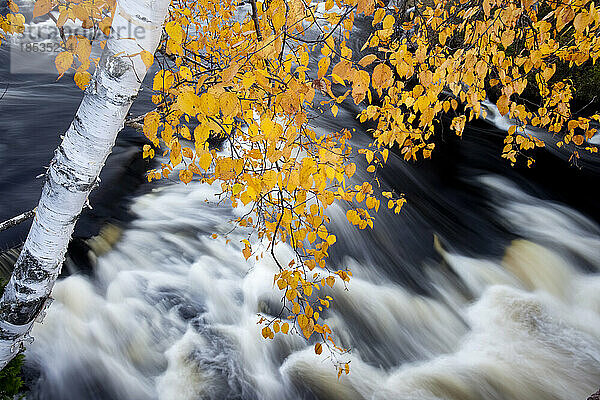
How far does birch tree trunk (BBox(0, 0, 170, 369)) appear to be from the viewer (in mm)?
1482

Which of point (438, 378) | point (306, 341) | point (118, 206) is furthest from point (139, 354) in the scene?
point (438, 378)

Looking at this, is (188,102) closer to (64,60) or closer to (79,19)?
(64,60)

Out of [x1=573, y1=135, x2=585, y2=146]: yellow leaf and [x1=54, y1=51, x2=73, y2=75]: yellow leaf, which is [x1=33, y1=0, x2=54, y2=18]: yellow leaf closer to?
[x1=54, y1=51, x2=73, y2=75]: yellow leaf

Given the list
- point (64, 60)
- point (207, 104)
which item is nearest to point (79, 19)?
point (64, 60)


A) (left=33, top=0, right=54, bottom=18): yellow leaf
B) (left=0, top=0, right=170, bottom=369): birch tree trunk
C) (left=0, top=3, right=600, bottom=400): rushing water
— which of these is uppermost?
(left=33, top=0, right=54, bottom=18): yellow leaf

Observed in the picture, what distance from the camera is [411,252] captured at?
5664mm

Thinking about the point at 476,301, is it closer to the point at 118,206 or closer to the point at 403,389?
the point at 403,389

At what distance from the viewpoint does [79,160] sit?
186 cm

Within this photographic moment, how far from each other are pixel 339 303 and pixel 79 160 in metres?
3.50

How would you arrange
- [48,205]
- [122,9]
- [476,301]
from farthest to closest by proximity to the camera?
[476,301]
[48,205]
[122,9]

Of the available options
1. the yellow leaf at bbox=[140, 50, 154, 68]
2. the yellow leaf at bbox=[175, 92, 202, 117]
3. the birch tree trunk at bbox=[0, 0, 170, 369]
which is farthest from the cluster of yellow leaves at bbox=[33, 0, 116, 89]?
the yellow leaf at bbox=[175, 92, 202, 117]

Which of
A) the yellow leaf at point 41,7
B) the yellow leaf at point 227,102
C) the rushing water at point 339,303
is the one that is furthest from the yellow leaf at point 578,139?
the yellow leaf at point 41,7

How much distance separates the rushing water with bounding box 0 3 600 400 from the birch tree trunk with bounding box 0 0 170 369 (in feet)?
4.68

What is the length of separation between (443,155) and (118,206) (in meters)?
5.96
